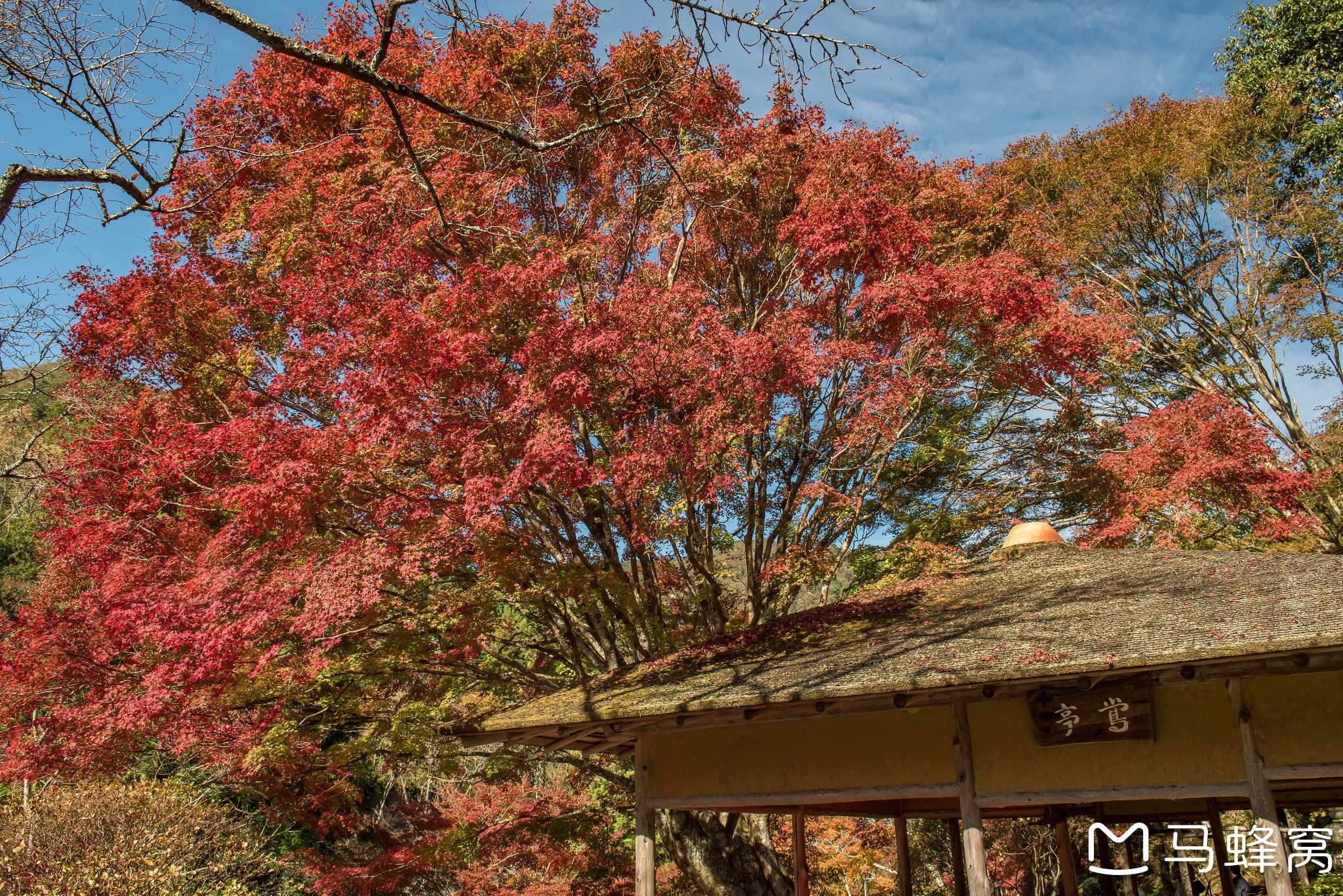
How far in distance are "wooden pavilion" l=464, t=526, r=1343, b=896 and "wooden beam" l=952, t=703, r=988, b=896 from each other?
14mm

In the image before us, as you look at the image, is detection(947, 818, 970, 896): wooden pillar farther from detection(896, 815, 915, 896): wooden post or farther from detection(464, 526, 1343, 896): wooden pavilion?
detection(464, 526, 1343, 896): wooden pavilion

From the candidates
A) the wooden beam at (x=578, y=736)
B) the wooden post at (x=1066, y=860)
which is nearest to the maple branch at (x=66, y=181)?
the wooden beam at (x=578, y=736)

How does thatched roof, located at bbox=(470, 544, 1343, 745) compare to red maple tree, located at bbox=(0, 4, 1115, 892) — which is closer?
thatched roof, located at bbox=(470, 544, 1343, 745)

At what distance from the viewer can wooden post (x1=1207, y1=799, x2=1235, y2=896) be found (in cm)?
988

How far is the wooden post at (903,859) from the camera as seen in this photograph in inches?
400

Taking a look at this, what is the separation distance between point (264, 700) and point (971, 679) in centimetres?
842

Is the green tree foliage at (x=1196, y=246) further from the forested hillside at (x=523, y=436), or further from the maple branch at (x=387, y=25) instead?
the maple branch at (x=387, y=25)

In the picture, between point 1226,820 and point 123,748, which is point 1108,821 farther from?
point 123,748

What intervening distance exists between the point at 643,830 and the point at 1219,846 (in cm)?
790

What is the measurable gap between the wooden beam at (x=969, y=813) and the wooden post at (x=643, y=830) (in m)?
2.61

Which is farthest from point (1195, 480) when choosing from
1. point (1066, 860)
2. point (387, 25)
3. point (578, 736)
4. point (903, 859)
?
point (387, 25)

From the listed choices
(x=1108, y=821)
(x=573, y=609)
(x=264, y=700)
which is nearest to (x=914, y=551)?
(x=573, y=609)

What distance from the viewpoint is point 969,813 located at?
5.93m

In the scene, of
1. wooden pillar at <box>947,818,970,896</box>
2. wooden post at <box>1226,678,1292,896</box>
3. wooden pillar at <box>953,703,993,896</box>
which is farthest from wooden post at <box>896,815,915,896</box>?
wooden post at <box>1226,678,1292,896</box>
